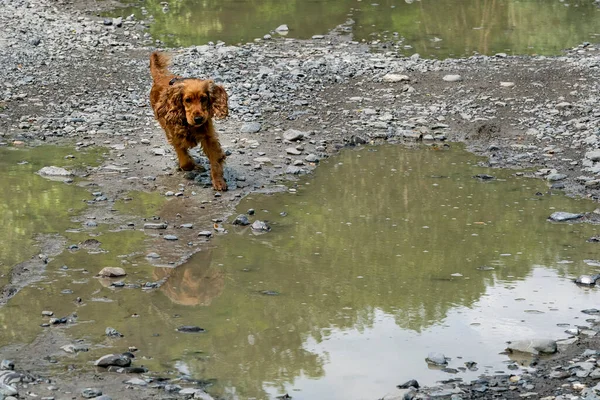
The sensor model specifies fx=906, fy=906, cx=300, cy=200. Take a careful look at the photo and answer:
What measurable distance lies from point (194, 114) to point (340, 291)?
2.72 meters

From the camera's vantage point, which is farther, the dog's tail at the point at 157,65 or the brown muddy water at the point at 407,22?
the brown muddy water at the point at 407,22

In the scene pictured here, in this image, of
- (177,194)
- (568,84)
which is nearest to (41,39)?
(177,194)

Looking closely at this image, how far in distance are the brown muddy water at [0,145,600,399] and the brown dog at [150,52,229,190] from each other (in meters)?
0.57

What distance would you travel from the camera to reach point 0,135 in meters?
10.2

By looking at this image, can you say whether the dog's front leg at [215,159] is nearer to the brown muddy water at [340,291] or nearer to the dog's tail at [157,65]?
the brown muddy water at [340,291]

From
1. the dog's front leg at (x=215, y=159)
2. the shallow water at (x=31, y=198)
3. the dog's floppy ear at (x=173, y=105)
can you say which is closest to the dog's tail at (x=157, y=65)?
the dog's floppy ear at (x=173, y=105)

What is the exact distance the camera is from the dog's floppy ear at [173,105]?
8438 millimetres

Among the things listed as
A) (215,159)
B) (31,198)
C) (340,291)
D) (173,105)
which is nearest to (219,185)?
(215,159)

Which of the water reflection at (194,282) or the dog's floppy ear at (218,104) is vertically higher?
→ the dog's floppy ear at (218,104)

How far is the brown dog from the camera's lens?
835 cm

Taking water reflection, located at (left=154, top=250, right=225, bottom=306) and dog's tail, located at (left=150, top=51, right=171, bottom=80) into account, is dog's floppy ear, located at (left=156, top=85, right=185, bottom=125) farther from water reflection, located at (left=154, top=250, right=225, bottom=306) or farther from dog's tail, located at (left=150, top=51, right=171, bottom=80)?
water reflection, located at (left=154, top=250, right=225, bottom=306)

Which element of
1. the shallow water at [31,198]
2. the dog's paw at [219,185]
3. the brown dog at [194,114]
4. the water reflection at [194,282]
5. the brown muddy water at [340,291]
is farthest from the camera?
the dog's paw at [219,185]

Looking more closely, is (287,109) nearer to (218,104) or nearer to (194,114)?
(218,104)

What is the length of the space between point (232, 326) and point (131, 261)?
1388 millimetres
